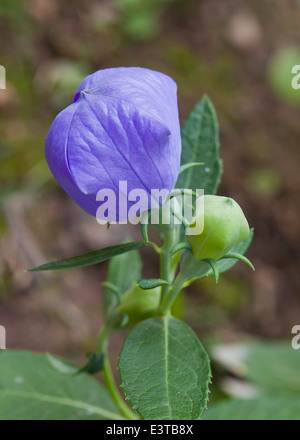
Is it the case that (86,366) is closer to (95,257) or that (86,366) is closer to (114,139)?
(95,257)

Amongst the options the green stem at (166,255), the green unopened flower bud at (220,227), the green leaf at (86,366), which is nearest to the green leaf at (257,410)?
the green leaf at (86,366)

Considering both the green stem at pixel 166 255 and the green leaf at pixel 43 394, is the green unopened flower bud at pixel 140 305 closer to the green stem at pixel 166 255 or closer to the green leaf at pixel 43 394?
the green stem at pixel 166 255

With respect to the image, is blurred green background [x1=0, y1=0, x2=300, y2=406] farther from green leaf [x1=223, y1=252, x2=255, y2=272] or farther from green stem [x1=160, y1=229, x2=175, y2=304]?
green leaf [x1=223, y1=252, x2=255, y2=272]

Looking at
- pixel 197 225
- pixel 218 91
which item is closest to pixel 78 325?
pixel 197 225

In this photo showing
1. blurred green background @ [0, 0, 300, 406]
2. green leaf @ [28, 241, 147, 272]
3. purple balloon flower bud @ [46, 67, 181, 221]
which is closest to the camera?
purple balloon flower bud @ [46, 67, 181, 221]

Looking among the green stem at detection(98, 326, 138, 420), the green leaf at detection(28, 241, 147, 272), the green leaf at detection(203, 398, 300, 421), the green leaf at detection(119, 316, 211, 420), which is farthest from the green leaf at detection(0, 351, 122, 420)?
the green leaf at detection(28, 241, 147, 272)

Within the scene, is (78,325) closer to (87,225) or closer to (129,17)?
(87,225)
